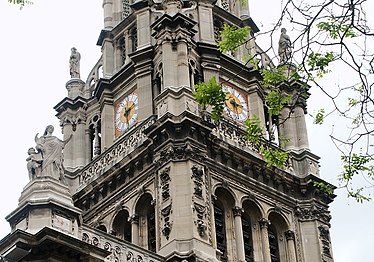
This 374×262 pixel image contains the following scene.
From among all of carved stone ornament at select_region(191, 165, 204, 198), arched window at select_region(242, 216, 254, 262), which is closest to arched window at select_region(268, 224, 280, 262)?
arched window at select_region(242, 216, 254, 262)

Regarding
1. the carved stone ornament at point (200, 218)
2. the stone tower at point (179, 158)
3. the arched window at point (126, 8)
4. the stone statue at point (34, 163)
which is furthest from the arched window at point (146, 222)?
the arched window at point (126, 8)

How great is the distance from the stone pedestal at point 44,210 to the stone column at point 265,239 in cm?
1091

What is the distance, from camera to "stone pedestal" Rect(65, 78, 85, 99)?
148 ft

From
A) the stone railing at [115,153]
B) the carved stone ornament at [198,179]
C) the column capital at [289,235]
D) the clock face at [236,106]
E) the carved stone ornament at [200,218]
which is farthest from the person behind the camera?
the clock face at [236,106]

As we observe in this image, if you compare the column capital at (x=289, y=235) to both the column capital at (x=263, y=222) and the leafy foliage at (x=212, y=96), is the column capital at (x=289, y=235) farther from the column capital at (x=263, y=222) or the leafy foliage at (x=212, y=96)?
the leafy foliage at (x=212, y=96)

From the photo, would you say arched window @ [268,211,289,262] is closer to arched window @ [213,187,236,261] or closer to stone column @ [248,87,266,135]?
arched window @ [213,187,236,261]

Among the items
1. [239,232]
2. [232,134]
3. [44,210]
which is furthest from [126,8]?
[44,210]

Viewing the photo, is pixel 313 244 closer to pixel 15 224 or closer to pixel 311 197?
pixel 311 197

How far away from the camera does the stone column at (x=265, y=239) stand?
3803 cm

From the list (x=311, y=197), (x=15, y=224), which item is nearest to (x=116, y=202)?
(x=311, y=197)

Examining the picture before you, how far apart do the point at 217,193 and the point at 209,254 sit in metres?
4.15

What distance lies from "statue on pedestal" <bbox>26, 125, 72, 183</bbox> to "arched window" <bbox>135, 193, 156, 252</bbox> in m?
7.84

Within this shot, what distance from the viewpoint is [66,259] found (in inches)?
1092

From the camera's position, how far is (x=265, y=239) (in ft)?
126
